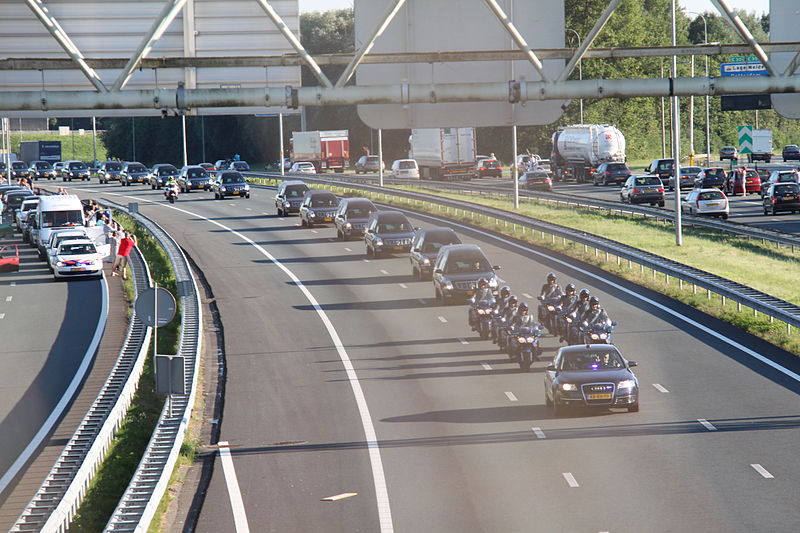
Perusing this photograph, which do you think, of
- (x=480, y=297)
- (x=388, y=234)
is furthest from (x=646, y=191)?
(x=480, y=297)

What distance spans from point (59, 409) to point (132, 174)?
73385 mm

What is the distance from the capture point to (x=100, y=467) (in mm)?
20125

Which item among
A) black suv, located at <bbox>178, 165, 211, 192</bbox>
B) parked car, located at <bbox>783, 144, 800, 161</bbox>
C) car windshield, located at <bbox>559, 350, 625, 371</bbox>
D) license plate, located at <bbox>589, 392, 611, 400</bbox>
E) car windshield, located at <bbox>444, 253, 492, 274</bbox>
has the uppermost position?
parked car, located at <bbox>783, 144, 800, 161</bbox>

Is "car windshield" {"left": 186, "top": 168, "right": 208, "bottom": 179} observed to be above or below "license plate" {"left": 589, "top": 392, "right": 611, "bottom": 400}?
above

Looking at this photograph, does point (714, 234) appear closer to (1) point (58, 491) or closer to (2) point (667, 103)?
(1) point (58, 491)

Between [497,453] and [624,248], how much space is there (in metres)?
22.2

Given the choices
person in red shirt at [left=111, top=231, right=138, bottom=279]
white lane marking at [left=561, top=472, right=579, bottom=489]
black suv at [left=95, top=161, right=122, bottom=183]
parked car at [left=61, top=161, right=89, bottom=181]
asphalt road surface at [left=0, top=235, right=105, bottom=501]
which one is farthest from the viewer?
parked car at [left=61, top=161, right=89, bottom=181]

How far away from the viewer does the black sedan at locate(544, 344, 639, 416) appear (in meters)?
22.6

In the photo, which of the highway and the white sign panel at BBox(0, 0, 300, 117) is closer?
the white sign panel at BBox(0, 0, 300, 117)

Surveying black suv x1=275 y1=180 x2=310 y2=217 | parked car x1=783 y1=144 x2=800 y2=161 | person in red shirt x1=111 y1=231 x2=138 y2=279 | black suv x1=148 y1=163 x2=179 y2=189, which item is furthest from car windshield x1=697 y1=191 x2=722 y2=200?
parked car x1=783 y1=144 x2=800 y2=161

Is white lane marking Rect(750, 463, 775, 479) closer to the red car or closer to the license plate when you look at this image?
the license plate

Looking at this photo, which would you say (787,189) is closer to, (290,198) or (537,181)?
(537,181)

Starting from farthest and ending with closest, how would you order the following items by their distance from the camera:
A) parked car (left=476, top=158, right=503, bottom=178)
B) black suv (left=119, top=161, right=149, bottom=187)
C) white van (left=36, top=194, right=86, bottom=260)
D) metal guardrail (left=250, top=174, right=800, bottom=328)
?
parked car (left=476, top=158, right=503, bottom=178)
black suv (left=119, top=161, right=149, bottom=187)
white van (left=36, top=194, right=86, bottom=260)
metal guardrail (left=250, top=174, right=800, bottom=328)

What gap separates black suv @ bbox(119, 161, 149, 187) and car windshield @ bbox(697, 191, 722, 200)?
5010 centimetres
